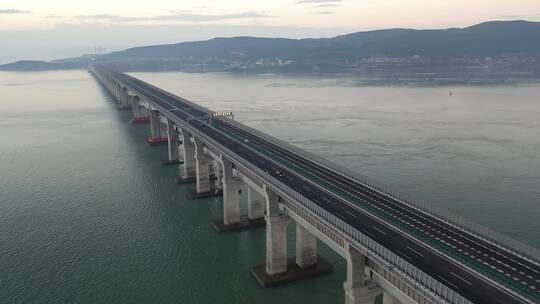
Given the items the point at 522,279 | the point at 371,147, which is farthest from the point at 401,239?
the point at 371,147

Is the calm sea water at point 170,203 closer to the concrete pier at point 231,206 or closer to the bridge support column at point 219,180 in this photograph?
the concrete pier at point 231,206

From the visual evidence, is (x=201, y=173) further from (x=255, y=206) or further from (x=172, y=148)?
(x=172, y=148)

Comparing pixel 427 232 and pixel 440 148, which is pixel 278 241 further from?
pixel 440 148

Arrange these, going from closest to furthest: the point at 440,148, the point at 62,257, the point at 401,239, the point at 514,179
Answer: the point at 401,239
the point at 62,257
the point at 514,179
the point at 440,148

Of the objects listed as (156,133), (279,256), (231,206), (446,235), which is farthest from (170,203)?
(446,235)

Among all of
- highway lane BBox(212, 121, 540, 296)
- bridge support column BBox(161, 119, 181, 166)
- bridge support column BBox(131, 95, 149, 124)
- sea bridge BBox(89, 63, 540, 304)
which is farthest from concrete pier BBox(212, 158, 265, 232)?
bridge support column BBox(131, 95, 149, 124)

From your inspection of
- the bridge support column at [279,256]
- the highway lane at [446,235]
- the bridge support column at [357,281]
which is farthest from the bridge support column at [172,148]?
the bridge support column at [357,281]

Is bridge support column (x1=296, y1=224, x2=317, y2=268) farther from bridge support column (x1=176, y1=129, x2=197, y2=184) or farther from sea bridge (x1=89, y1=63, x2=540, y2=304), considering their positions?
bridge support column (x1=176, y1=129, x2=197, y2=184)

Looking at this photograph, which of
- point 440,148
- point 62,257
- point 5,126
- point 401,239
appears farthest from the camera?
point 5,126
